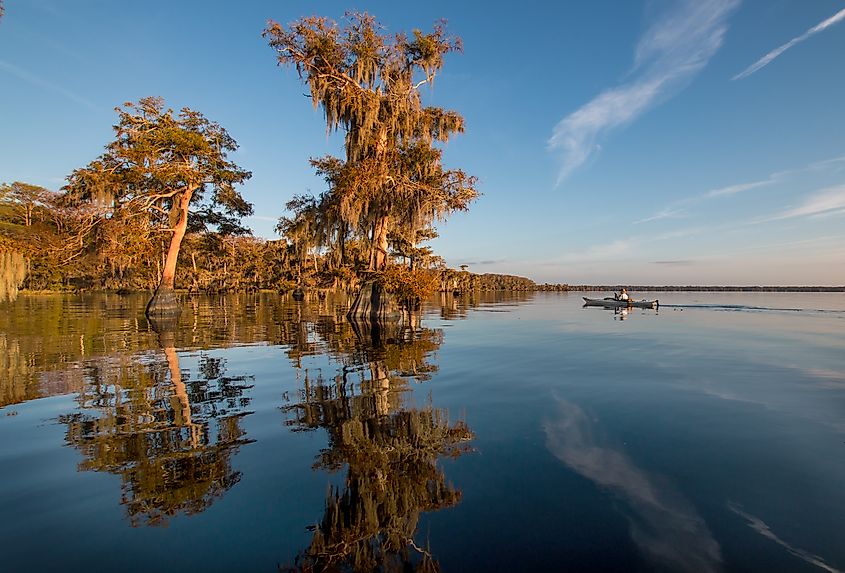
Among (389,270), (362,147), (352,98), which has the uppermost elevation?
(352,98)

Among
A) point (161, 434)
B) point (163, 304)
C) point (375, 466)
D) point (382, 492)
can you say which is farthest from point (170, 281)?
point (382, 492)

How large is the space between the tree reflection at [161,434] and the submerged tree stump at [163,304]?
743 inches

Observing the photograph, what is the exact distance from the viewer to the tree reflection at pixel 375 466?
3.08 m

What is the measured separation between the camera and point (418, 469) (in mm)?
4430

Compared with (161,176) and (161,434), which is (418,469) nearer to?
(161,434)

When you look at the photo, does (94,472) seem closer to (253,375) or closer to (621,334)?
(253,375)

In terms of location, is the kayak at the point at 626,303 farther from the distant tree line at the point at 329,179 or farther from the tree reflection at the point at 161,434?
the tree reflection at the point at 161,434

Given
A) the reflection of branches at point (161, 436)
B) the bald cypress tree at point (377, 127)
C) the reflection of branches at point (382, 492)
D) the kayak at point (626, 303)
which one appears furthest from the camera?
the kayak at point (626, 303)

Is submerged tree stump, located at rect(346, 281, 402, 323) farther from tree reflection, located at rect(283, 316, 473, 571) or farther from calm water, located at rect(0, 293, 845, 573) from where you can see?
tree reflection, located at rect(283, 316, 473, 571)

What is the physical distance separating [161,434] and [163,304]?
24.9 m

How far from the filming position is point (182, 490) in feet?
13.0

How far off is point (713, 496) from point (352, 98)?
77.2 ft

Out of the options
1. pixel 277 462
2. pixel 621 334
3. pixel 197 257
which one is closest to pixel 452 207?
pixel 621 334

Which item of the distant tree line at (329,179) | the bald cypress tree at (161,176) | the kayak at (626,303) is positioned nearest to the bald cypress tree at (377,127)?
the distant tree line at (329,179)
